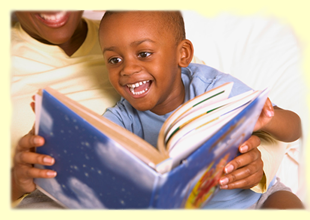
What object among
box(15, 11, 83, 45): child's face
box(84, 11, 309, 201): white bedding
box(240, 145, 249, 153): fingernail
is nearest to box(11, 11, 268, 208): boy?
box(15, 11, 83, 45): child's face

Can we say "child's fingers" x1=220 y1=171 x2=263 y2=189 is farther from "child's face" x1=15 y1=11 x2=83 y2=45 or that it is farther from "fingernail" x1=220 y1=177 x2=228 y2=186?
"child's face" x1=15 y1=11 x2=83 y2=45

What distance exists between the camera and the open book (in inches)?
25.6

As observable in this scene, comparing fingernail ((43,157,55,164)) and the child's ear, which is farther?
the child's ear

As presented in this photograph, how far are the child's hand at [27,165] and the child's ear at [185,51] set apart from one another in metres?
0.54

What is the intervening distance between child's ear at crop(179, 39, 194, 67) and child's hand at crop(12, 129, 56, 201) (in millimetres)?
543

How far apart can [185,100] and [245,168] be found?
375 millimetres

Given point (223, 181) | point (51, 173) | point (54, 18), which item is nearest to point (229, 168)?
point (223, 181)

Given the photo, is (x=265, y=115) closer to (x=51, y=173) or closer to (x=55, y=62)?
(x=51, y=173)

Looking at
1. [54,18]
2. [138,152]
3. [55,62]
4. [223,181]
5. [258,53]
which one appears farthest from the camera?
[258,53]

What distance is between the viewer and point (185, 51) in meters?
1.16

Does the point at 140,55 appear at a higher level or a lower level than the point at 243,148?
higher

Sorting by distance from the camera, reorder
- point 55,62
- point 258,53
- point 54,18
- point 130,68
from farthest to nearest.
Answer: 1. point 258,53
2. point 55,62
3. point 54,18
4. point 130,68

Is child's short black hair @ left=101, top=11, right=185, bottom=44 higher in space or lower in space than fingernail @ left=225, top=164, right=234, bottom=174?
higher

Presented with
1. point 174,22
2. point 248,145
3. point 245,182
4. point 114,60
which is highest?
point 174,22
